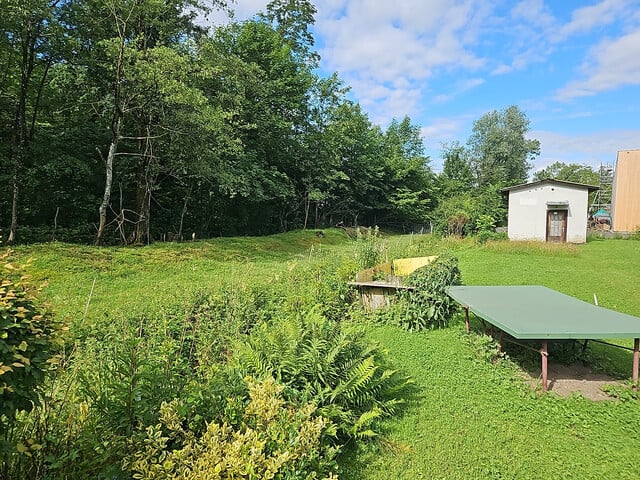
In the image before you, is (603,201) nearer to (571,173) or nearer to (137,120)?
(571,173)

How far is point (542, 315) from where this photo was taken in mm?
4285

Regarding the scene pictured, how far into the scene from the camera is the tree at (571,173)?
53.9 meters

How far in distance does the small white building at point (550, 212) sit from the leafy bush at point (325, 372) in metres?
16.9

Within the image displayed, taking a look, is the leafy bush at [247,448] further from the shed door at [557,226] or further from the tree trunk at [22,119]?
the shed door at [557,226]

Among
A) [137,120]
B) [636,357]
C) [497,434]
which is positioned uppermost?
[137,120]

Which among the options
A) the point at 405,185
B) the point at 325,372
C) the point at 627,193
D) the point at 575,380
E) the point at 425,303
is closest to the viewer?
the point at 325,372

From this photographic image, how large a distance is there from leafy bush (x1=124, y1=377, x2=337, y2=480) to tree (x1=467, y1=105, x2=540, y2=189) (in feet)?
116

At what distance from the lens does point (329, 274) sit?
282 inches

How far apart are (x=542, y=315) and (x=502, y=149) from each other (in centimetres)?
3436

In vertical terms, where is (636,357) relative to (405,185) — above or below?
below

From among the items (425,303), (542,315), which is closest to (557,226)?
(425,303)

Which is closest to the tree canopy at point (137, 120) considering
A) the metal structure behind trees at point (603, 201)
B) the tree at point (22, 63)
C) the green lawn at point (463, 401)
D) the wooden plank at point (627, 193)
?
the tree at point (22, 63)

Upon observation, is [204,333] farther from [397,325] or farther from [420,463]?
[397,325]

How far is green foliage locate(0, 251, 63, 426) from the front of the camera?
4.48 ft
